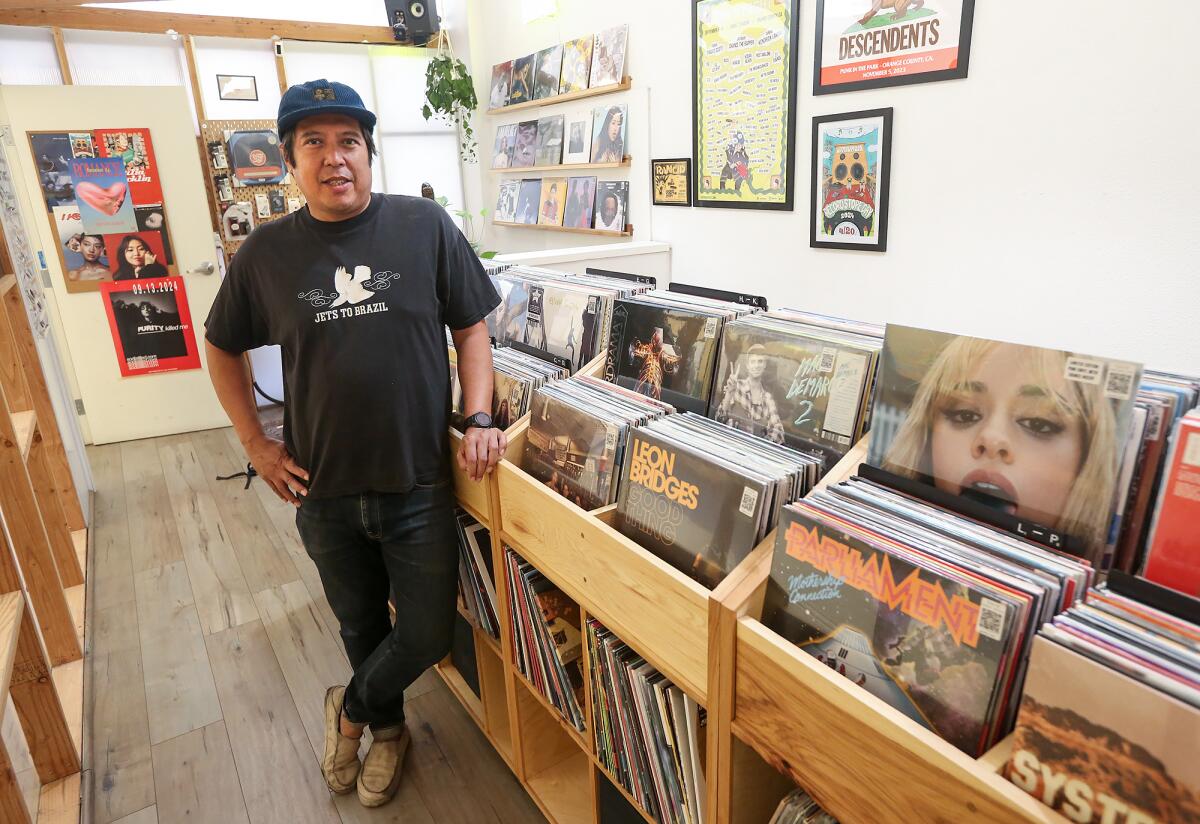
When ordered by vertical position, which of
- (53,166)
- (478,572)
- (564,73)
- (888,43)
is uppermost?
(564,73)

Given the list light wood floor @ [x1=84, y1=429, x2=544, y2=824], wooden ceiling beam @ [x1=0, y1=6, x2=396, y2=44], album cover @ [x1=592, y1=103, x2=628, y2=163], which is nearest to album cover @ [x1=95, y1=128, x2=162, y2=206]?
wooden ceiling beam @ [x1=0, y1=6, x2=396, y2=44]

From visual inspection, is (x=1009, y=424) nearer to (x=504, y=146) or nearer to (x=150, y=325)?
(x=504, y=146)

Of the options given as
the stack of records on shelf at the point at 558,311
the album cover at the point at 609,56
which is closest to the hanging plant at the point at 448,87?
the album cover at the point at 609,56

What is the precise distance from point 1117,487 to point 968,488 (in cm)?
16

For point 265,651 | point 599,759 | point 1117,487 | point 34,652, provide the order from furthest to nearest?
point 265,651
point 34,652
point 599,759
point 1117,487

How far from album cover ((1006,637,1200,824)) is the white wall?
168 centimetres

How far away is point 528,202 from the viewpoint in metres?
4.54

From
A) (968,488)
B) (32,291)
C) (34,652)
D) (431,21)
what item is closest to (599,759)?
(968,488)

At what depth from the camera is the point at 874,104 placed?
8.04ft

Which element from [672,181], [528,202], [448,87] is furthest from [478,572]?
[448,87]

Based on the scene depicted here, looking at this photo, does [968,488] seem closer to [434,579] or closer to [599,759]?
[599,759]

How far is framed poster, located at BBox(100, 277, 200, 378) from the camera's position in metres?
4.15

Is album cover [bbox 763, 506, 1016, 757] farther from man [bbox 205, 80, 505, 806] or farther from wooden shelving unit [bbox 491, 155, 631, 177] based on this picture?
wooden shelving unit [bbox 491, 155, 631, 177]

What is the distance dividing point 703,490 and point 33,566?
2.01 m
